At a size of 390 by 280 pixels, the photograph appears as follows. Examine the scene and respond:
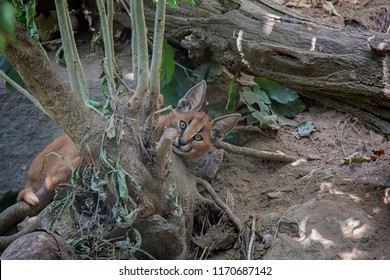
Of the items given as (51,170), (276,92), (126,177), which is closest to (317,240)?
(126,177)

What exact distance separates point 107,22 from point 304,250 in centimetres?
160

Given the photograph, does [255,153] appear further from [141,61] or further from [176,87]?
[141,61]

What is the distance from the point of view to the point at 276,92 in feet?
15.5

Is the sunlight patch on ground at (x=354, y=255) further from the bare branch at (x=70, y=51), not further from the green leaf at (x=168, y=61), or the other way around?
the green leaf at (x=168, y=61)

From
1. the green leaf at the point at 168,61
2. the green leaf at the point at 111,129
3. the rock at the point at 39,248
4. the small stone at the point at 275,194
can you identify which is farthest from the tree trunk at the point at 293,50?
the rock at the point at 39,248

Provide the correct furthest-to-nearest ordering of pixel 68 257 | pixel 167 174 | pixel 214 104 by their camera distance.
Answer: pixel 214 104, pixel 167 174, pixel 68 257

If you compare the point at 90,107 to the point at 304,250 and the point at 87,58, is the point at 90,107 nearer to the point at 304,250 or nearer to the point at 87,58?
the point at 304,250

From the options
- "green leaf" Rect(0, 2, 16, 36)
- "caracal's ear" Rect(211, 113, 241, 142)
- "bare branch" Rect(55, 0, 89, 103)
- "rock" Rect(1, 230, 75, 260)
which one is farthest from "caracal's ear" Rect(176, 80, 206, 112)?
"green leaf" Rect(0, 2, 16, 36)

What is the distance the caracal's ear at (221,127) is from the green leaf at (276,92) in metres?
0.62

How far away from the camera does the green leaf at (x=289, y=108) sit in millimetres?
4781

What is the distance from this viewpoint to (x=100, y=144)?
3172 mm

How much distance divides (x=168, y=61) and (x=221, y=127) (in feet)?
2.32

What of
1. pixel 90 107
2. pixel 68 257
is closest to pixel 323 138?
pixel 90 107

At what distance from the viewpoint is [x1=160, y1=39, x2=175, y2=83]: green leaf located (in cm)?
454
